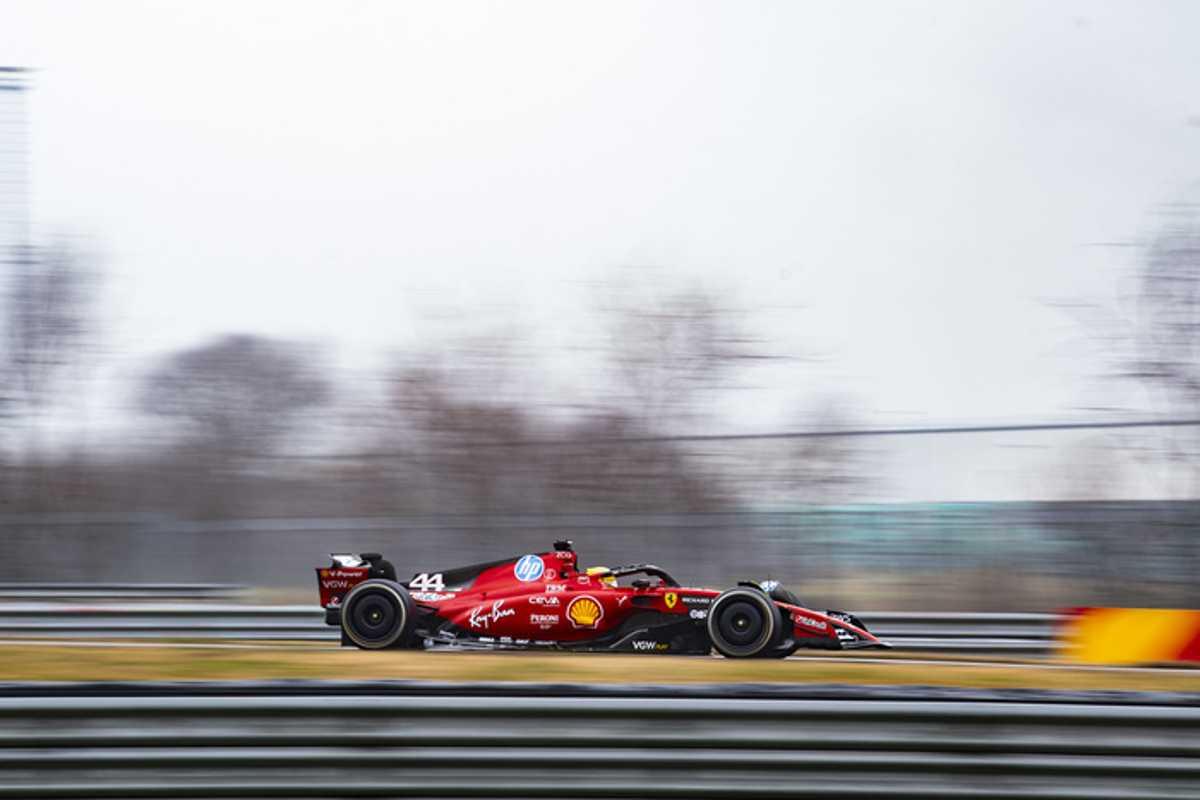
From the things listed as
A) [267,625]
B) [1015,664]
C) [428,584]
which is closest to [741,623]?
[1015,664]

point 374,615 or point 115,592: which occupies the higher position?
point 115,592

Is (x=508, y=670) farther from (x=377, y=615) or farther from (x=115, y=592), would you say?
(x=115, y=592)

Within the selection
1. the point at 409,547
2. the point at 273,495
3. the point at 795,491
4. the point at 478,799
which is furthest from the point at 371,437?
the point at 478,799

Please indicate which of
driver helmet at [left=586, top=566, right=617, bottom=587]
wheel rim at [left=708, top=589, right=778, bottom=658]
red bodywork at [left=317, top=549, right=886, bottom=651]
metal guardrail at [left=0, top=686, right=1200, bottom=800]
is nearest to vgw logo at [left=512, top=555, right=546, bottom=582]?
red bodywork at [left=317, top=549, right=886, bottom=651]

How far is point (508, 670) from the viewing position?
8445 mm

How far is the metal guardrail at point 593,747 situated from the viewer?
16.6ft

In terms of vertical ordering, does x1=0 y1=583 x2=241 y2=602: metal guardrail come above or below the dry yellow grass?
above

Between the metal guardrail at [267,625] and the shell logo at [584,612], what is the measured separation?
96.2 inches

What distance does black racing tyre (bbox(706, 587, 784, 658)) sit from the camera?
34.3 ft

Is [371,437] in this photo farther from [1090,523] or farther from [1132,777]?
[1132,777]

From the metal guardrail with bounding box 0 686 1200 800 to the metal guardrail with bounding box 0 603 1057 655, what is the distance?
6431 millimetres

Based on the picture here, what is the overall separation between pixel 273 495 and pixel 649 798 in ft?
43.1

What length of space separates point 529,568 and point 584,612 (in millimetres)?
631

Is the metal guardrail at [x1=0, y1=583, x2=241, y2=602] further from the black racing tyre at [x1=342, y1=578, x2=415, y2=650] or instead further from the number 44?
the number 44
